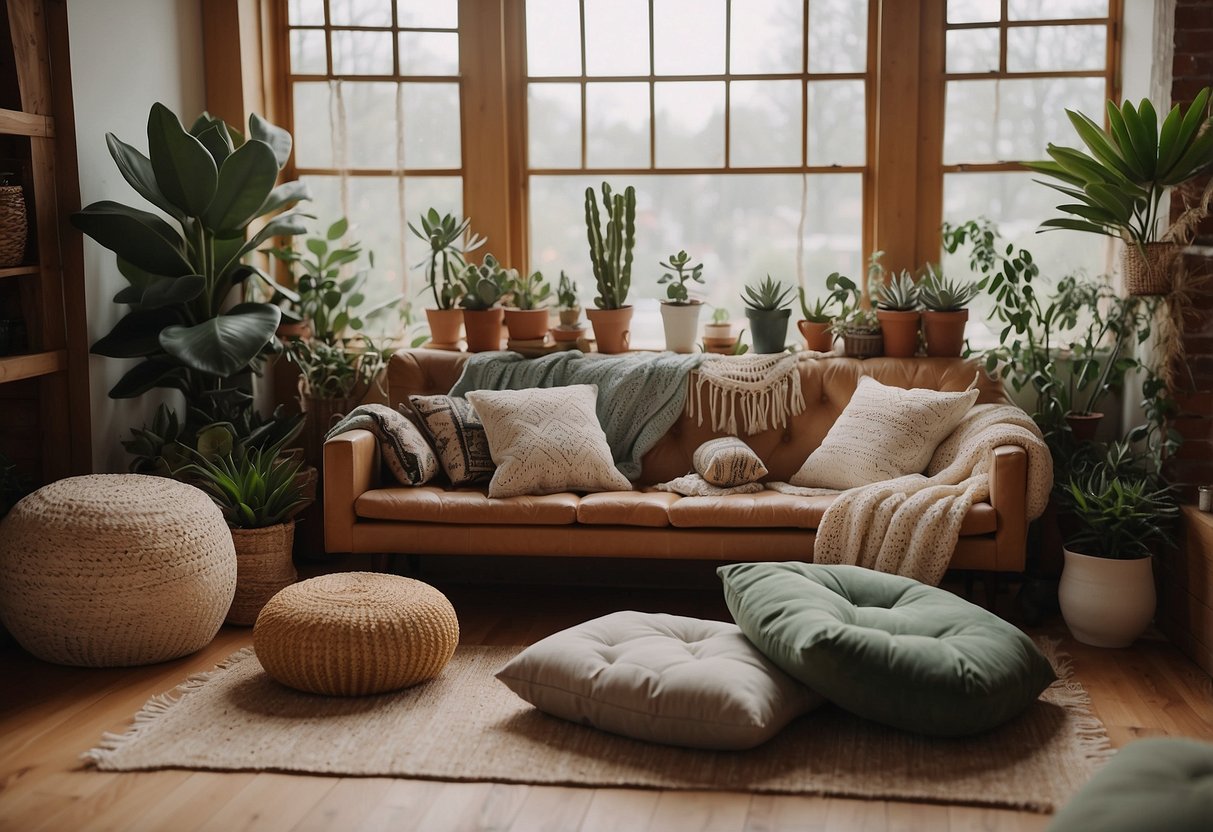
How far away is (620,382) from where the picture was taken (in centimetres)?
429

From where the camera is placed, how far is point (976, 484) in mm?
3623

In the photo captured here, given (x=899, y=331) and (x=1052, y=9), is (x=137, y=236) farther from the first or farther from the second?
(x=1052, y=9)

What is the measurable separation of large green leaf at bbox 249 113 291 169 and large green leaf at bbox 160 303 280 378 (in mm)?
629

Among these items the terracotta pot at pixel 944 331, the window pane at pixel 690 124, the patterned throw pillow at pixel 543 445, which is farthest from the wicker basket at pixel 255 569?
the terracotta pot at pixel 944 331

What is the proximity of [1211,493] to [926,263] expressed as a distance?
56.1 inches

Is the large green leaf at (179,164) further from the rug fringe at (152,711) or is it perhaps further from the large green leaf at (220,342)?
the rug fringe at (152,711)

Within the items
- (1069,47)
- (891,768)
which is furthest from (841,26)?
(891,768)

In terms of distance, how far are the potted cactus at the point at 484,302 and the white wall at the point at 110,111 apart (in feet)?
3.82

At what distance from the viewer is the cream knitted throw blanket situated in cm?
352

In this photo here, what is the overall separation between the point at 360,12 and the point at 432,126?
53 centimetres

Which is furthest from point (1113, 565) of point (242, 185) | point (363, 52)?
point (363, 52)

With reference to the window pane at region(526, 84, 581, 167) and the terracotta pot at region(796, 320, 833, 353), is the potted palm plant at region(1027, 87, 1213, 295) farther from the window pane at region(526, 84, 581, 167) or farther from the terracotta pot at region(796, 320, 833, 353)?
the window pane at region(526, 84, 581, 167)

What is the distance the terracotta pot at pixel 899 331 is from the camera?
4.27m

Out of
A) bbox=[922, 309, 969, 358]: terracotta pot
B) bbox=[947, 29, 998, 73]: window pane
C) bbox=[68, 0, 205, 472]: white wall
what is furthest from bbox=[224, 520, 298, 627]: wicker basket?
bbox=[947, 29, 998, 73]: window pane
